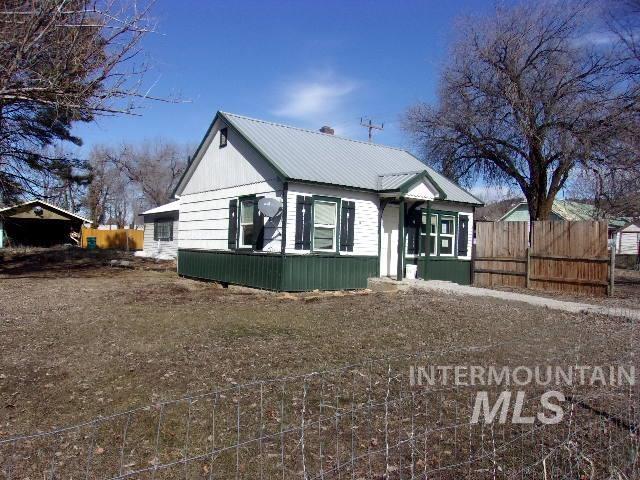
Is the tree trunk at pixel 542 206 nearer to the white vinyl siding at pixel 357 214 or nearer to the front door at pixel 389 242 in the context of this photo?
the front door at pixel 389 242

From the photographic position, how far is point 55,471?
12.1 feet

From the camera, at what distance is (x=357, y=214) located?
47.4 ft

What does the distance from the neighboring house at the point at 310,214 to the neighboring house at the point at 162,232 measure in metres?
9.20

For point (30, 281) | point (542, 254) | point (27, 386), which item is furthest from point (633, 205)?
point (27, 386)

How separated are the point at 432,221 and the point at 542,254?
132 inches

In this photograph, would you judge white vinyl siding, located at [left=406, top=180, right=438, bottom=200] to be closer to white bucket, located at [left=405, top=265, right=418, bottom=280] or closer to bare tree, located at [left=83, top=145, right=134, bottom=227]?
white bucket, located at [left=405, top=265, right=418, bottom=280]

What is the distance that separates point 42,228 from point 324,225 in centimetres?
3172

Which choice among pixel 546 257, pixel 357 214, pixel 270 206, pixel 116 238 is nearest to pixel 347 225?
pixel 357 214

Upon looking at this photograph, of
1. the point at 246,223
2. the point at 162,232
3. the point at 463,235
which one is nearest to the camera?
the point at 246,223

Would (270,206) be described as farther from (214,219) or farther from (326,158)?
(214,219)

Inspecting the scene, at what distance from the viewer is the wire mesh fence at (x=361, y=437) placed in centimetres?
361

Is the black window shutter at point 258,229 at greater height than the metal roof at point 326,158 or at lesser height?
lesser

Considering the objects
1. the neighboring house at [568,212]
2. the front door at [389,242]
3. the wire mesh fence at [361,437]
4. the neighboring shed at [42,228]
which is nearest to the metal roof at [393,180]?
the front door at [389,242]

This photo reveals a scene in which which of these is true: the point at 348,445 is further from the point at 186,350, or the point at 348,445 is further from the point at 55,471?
the point at 186,350
